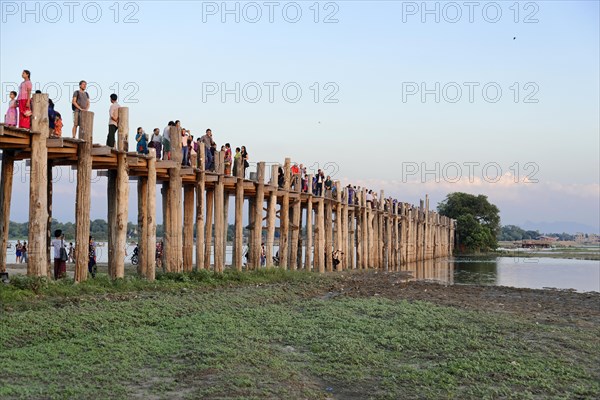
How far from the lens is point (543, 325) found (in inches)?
559

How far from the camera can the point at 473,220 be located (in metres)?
79.2

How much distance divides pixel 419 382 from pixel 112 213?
11.2m

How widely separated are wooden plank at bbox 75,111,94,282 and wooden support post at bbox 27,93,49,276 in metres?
1.22

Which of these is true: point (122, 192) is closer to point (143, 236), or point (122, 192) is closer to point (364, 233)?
point (143, 236)

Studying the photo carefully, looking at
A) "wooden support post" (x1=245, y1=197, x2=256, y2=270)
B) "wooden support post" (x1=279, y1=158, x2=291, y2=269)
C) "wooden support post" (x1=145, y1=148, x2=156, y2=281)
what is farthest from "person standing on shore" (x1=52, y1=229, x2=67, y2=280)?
"wooden support post" (x1=279, y1=158, x2=291, y2=269)

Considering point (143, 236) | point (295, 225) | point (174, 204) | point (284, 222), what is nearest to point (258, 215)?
point (284, 222)

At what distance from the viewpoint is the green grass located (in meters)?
8.36

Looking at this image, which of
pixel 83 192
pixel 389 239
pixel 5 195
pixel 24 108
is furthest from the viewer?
pixel 389 239

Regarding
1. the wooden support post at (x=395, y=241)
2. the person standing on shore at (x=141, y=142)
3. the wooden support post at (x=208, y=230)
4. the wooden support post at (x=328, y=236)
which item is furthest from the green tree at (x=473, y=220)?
the person standing on shore at (x=141, y=142)

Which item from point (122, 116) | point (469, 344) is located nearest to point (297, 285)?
point (122, 116)

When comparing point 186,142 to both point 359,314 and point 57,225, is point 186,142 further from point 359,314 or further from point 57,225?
point 57,225

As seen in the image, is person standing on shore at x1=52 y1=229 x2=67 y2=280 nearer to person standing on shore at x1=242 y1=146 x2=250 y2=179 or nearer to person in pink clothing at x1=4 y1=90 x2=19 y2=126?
person in pink clothing at x1=4 y1=90 x2=19 y2=126

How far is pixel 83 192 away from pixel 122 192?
64.9 inches

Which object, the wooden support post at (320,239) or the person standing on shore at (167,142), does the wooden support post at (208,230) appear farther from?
the wooden support post at (320,239)
